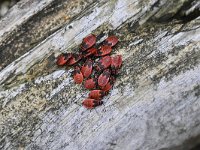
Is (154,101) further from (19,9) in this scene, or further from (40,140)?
(19,9)

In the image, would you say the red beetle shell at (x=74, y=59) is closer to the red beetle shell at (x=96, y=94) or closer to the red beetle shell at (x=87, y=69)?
the red beetle shell at (x=87, y=69)

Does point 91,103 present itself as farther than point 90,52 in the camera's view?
No

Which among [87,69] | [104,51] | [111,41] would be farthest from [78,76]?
[111,41]

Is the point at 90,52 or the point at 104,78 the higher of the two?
the point at 90,52

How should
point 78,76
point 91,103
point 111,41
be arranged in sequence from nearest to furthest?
point 91,103 → point 78,76 → point 111,41

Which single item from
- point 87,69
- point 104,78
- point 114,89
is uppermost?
point 87,69

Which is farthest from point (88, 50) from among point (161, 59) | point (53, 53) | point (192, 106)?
point (192, 106)

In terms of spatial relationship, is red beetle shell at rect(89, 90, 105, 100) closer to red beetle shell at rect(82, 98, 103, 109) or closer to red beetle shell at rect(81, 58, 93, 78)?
red beetle shell at rect(82, 98, 103, 109)

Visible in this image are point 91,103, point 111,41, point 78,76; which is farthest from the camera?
point 111,41

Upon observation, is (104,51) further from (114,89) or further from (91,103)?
(91,103)

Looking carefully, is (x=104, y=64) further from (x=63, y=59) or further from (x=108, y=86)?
Answer: (x=63, y=59)
